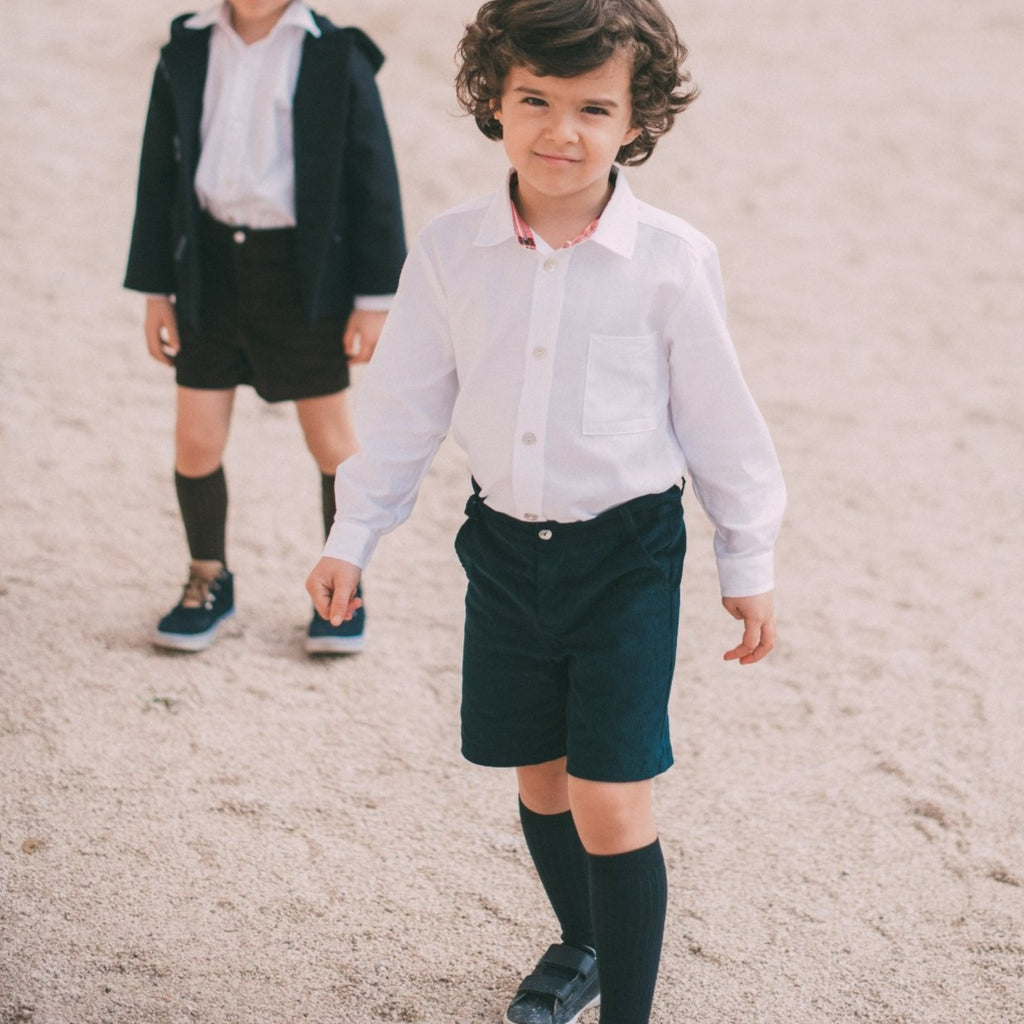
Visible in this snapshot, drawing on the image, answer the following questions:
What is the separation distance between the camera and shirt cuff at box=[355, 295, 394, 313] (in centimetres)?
289

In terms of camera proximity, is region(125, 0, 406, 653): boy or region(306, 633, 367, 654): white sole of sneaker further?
region(306, 633, 367, 654): white sole of sneaker

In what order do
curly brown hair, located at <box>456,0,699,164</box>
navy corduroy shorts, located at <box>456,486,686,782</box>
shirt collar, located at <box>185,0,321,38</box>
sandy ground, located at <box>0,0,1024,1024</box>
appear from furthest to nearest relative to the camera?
shirt collar, located at <box>185,0,321,38</box> < sandy ground, located at <box>0,0,1024,1024</box> < navy corduroy shorts, located at <box>456,486,686,782</box> < curly brown hair, located at <box>456,0,699,164</box>

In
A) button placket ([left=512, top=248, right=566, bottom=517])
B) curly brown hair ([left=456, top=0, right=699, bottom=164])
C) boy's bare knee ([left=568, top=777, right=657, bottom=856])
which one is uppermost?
curly brown hair ([left=456, top=0, right=699, bottom=164])

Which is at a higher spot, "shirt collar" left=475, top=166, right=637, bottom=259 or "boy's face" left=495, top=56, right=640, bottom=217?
"boy's face" left=495, top=56, right=640, bottom=217

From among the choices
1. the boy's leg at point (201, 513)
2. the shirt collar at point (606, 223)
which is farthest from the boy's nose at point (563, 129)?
the boy's leg at point (201, 513)

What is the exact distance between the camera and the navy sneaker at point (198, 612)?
10.3ft

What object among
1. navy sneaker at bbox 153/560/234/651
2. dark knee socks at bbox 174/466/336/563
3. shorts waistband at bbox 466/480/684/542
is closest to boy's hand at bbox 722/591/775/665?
shorts waistband at bbox 466/480/684/542

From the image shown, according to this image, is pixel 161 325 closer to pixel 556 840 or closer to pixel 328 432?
pixel 328 432

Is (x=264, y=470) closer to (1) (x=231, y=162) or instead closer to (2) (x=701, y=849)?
(1) (x=231, y=162)

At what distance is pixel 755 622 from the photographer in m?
1.88

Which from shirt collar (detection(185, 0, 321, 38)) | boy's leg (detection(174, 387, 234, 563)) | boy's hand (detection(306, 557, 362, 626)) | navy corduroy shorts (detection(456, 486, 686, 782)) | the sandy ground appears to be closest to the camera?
navy corduroy shorts (detection(456, 486, 686, 782))

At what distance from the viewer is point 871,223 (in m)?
6.36

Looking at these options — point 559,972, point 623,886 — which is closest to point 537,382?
point 623,886

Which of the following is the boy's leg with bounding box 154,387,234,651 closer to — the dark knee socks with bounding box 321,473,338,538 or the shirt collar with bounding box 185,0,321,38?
the dark knee socks with bounding box 321,473,338,538
